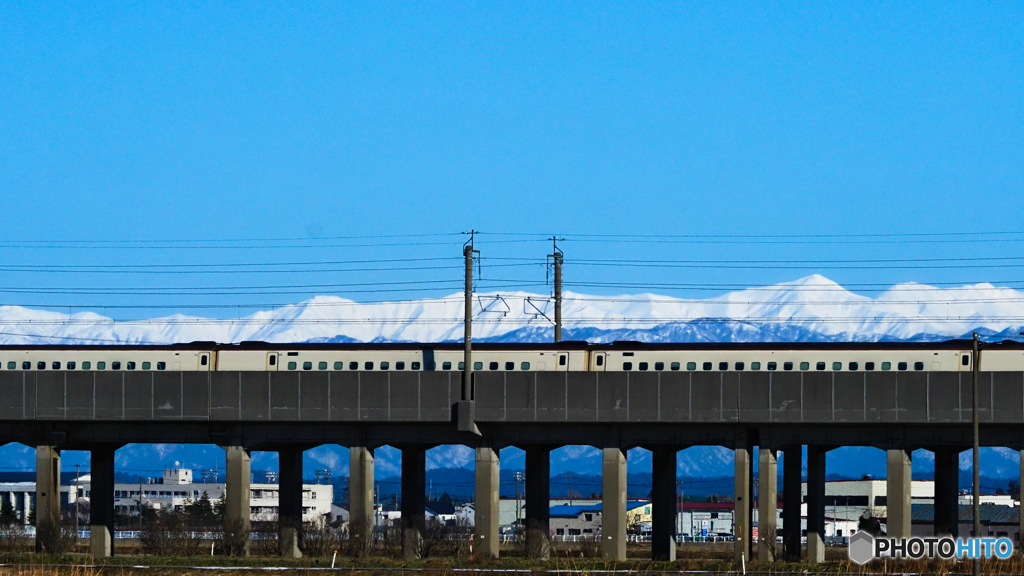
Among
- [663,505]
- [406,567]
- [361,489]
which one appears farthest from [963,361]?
[361,489]

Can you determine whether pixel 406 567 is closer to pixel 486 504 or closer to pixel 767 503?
pixel 486 504

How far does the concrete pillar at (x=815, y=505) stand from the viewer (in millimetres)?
78625

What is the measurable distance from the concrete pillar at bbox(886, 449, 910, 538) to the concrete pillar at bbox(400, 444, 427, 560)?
23412 millimetres

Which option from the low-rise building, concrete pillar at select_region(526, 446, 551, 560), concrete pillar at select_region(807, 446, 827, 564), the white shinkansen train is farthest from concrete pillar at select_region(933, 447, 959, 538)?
the low-rise building

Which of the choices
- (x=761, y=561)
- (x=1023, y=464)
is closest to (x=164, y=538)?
(x=761, y=561)

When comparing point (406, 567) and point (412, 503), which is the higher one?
point (412, 503)

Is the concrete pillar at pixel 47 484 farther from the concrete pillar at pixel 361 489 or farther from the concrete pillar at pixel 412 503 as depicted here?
the concrete pillar at pixel 412 503

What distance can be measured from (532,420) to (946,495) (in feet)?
75.0

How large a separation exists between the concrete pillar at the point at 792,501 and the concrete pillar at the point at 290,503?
25974mm

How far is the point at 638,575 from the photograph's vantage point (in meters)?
51.5

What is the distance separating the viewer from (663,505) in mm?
78938

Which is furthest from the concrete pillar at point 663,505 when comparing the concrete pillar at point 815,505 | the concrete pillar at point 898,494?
the concrete pillar at point 898,494

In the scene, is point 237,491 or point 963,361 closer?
point 963,361

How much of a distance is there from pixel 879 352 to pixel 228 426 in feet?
109
